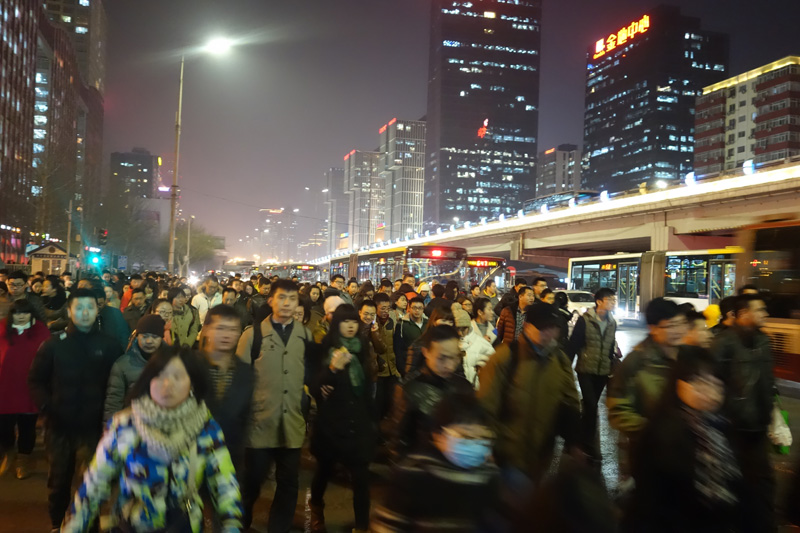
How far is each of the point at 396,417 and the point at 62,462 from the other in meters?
2.79

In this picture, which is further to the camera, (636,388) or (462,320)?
(462,320)

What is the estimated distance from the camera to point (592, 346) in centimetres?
690

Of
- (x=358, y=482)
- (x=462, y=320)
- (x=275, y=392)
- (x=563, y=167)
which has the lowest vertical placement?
(x=358, y=482)

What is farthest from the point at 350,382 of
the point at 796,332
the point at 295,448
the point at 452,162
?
the point at 452,162

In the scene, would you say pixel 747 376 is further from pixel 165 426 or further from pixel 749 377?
pixel 165 426

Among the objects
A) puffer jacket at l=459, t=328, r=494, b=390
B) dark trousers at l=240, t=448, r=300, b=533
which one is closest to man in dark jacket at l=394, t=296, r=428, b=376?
puffer jacket at l=459, t=328, r=494, b=390

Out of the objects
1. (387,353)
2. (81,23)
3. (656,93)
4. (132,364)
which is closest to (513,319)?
(387,353)

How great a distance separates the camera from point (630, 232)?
36500 mm

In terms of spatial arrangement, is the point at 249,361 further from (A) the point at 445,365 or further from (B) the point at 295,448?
(A) the point at 445,365

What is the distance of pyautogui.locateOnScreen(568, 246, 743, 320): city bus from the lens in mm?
23141

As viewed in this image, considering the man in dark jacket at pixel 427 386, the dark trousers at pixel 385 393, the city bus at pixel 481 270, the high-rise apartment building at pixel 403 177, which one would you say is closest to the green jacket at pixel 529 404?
the man in dark jacket at pixel 427 386

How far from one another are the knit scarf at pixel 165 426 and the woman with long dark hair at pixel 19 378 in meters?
3.97

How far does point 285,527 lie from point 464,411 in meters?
2.78

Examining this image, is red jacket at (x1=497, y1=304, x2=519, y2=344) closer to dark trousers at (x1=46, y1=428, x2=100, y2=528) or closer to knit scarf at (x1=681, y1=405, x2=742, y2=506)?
dark trousers at (x1=46, y1=428, x2=100, y2=528)
